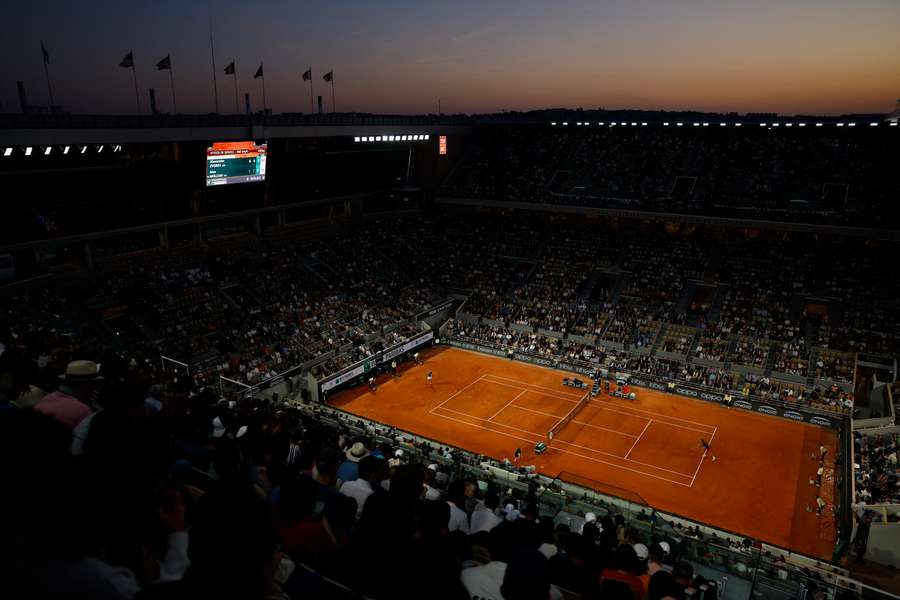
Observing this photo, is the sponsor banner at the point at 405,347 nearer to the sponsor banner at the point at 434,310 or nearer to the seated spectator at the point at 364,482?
the sponsor banner at the point at 434,310

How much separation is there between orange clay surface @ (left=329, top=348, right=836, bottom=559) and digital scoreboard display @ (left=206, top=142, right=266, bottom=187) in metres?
15.8

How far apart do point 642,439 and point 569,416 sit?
3811 mm

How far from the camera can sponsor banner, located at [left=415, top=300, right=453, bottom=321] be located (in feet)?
135

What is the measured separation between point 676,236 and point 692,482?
25.8 m

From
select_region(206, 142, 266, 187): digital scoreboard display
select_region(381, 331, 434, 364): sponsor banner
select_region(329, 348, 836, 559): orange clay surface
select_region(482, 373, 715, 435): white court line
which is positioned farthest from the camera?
select_region(381, 331, 434, 364): sponsor banner

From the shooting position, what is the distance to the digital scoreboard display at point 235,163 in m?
35.2

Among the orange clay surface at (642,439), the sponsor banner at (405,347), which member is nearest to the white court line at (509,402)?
the orange clay surface at (642,439)

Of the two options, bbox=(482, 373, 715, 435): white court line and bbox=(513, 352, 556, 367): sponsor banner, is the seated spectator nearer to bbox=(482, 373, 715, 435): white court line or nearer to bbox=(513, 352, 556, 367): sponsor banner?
bbox=(482, 373, 715, 435): white court line

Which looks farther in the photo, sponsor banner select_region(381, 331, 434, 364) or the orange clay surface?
sponsor banner select_region(381, 331, 434, 364)

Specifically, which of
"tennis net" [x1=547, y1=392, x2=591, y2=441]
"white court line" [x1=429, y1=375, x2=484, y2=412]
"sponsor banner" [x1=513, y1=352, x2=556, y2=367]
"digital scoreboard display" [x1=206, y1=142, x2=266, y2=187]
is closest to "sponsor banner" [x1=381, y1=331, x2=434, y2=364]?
"white court line" [x1=429, y1=375, x2=484, y2=412]

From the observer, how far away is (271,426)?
10266 mm

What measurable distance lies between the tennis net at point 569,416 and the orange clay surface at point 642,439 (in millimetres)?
262

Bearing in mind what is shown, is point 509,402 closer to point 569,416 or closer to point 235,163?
point 569,416

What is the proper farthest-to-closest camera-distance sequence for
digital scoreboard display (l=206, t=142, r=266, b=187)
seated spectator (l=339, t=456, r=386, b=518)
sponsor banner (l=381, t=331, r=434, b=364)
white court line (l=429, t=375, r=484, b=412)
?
sponsor banner (l=381, t=331, r=434, b=364)
digital scoreboard display (l=206, t=142, r=266, b=187)
white court line (l=429, t=375, r=484, b=412)
seated spectator (l=339, t=456, r=386, b=518)
